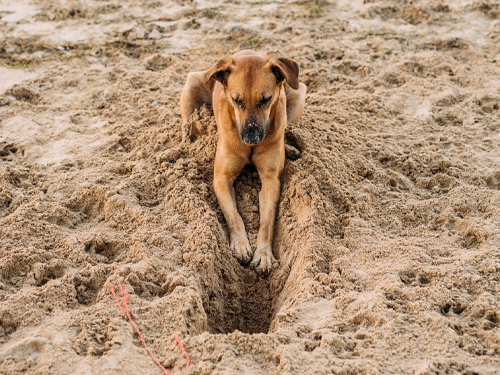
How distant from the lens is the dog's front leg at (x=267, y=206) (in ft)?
13.8

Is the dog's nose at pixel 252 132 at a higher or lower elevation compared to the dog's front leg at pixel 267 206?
higher

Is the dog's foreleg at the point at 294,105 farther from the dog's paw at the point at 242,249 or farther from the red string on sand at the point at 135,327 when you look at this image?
the red string on sand at the point at 135,327

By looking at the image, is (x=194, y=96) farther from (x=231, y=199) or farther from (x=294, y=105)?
(x=231, y=199)

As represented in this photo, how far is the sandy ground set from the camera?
3.12 meters

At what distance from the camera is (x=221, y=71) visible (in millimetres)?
4430

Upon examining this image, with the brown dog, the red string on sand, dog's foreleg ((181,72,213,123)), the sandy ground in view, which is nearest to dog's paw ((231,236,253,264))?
the brown dog

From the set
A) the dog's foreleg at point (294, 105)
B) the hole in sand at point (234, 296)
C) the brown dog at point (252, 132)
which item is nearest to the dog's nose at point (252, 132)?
the brown dog at point (252, 132)

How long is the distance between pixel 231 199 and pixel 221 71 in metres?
1.01

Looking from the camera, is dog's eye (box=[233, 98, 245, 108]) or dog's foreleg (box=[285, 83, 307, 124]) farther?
dog's foreleg (box=[285, 83, 307, 124])

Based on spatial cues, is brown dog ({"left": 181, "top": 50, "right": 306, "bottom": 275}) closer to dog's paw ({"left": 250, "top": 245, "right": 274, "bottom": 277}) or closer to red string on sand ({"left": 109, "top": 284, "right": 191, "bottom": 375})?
dog's paw ({"left": 250, "top": 245, "right": 274, "bottom": 277})

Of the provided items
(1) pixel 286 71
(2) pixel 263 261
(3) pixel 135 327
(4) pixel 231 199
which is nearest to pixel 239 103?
(1) pixel 286 71

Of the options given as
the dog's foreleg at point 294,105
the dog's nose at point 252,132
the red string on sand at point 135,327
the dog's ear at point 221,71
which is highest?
the dog's ear at point 221,71

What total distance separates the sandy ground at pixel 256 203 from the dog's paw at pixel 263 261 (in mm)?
55

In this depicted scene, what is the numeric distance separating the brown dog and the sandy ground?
0.11 meters
